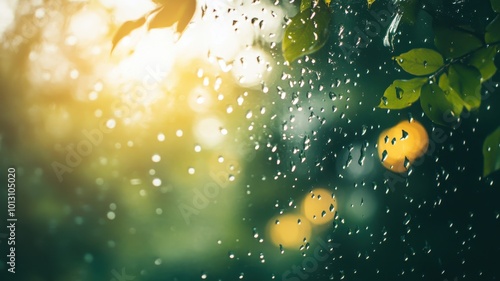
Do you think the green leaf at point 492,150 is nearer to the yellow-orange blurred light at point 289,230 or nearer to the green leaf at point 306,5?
the green leaf at point 306,5

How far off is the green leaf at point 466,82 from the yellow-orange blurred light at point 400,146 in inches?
12.3

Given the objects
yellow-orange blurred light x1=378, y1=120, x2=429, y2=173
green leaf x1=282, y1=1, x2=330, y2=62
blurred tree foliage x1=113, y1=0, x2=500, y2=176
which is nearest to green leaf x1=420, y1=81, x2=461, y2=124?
blurred tree foliage x1=113, y1=0, x2=500, y2=176

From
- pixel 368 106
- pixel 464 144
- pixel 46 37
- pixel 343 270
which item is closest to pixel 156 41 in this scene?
pixel 46 37

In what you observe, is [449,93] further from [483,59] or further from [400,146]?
[400,146]

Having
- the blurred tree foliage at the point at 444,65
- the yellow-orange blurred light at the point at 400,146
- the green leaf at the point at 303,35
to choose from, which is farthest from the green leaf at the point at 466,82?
the yellow-orange blurred light at the point at 400,146

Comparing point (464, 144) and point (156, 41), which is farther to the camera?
point (464, 144)

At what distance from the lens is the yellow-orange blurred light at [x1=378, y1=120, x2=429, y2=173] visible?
2.53 ft

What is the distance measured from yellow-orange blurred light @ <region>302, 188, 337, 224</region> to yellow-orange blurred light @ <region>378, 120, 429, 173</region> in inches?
5.8

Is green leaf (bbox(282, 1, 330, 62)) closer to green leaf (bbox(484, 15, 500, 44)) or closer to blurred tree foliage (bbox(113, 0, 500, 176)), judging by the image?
blurred tree foliage (bbox(113, 0, 500, 176))

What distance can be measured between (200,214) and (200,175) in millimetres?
79

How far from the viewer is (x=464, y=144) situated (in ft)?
2.60

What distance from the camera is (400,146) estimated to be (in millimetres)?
776

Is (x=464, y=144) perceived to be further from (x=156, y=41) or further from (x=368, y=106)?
(x=156, y=41)

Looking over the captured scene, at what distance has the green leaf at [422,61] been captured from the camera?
18.4 inches
